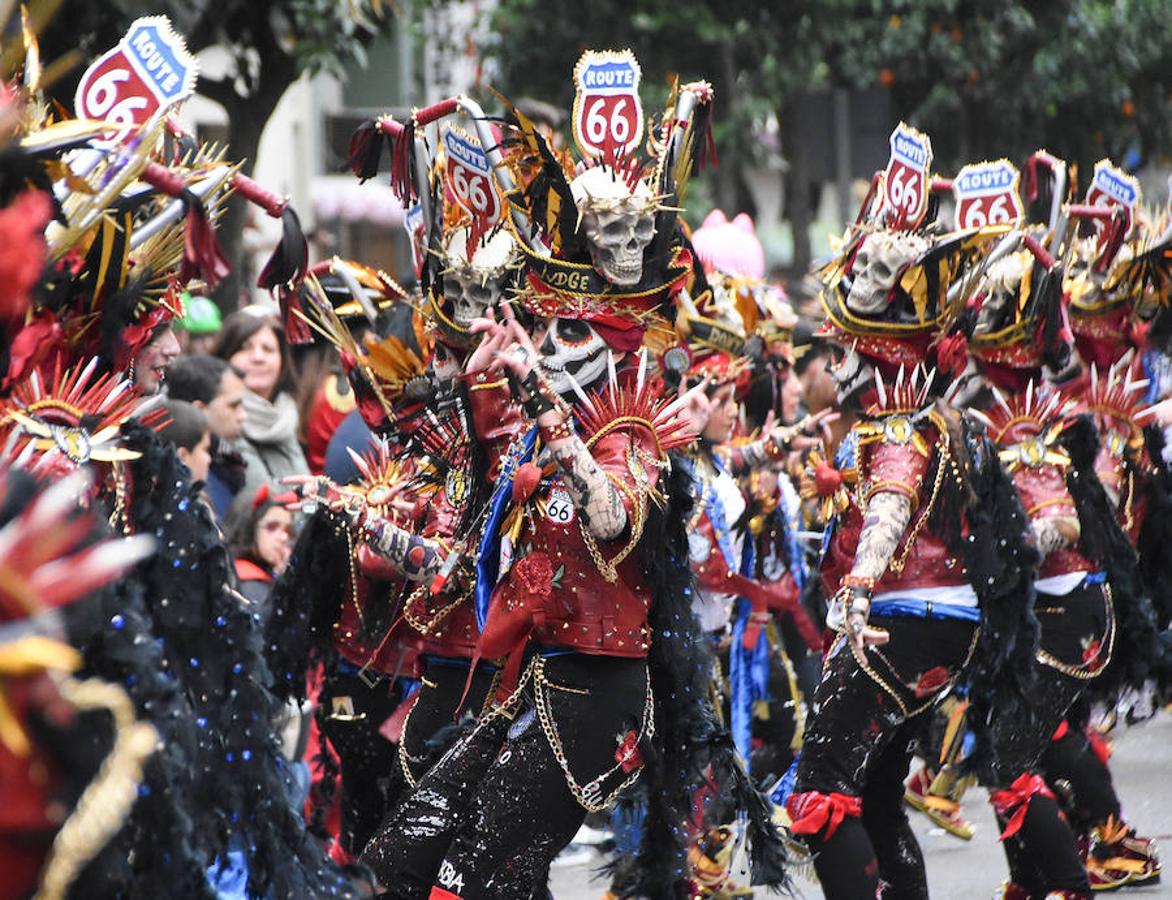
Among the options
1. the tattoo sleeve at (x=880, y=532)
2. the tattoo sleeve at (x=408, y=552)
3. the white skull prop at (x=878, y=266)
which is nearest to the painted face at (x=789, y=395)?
the white skull prop at (x=878, y=266)

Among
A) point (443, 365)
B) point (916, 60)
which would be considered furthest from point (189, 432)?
point (916, 60)

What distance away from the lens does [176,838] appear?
3.28 meters

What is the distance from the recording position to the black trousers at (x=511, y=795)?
14.3 ft

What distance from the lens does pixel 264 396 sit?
8.10 meters

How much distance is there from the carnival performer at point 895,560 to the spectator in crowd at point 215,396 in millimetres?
2357

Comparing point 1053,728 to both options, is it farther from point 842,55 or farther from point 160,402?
point 842,55

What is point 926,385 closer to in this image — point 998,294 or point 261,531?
point 998,294

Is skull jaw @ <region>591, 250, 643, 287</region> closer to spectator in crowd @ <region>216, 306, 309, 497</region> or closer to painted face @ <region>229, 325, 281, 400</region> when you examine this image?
spectator in crowd @ <region>216, 306, 309, 497</region>

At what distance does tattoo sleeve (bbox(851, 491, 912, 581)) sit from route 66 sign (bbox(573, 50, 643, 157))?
3.84ft

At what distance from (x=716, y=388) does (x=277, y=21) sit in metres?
3.25

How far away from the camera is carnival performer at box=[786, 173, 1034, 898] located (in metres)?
5.23

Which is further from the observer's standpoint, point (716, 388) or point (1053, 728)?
point (716, 388)

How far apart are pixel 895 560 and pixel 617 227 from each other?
137cm

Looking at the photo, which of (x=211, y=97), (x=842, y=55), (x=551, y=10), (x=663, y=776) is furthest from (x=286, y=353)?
(x=842, y=55)
